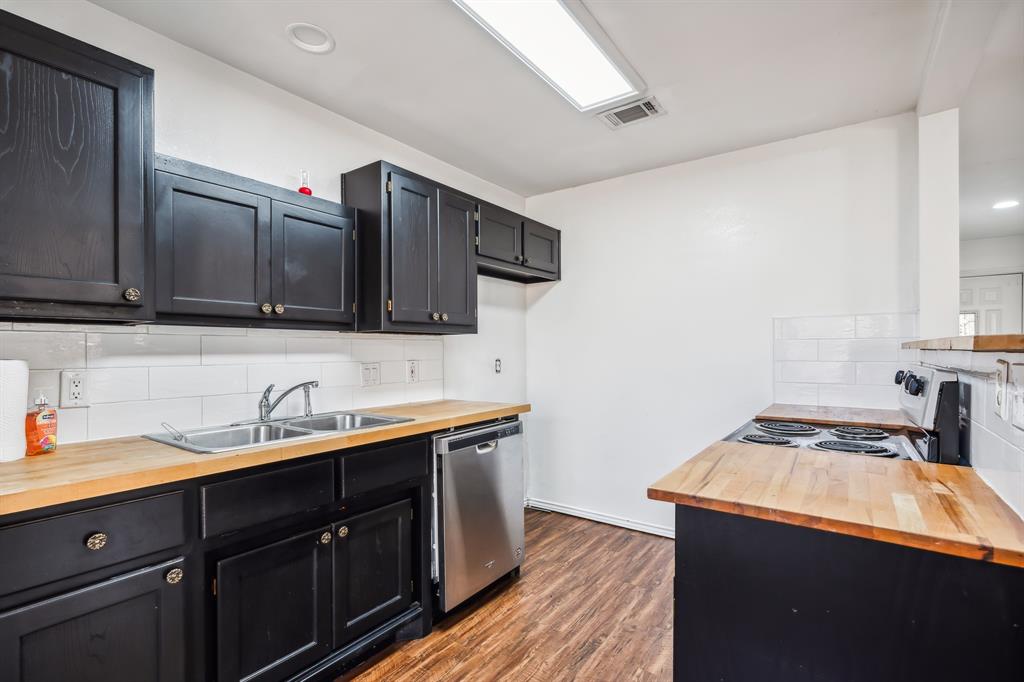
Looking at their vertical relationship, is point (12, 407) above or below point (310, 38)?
below

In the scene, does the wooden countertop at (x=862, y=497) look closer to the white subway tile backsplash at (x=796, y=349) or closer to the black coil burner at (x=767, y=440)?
the black coil burner at (x=767, y=440)

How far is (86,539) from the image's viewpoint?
1.29m

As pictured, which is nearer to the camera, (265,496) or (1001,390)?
(1001,390)

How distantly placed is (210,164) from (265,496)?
1.42m

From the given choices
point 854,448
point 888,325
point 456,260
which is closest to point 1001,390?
point 854,448

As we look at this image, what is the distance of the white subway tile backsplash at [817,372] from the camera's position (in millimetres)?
2795

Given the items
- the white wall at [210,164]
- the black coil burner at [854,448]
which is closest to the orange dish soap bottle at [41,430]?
the white wall at [210,164]

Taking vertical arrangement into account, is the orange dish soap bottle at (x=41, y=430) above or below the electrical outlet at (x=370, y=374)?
below

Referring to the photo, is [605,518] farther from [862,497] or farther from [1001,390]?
[1001,390]

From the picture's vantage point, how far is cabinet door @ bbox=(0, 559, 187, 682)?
1203mm

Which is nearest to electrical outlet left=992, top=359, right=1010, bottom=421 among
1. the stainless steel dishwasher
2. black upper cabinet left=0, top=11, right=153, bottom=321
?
the stainless steel dishwasher

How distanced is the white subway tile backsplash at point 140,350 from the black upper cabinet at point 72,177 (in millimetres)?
301

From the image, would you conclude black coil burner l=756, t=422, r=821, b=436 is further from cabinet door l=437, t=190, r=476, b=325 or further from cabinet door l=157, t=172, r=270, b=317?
cabinet door l=157, t=172, r=270, b=317

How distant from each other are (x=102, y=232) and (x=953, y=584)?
2.37 m
